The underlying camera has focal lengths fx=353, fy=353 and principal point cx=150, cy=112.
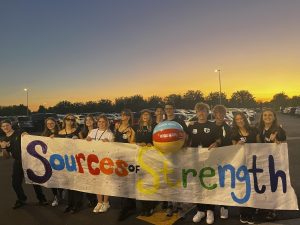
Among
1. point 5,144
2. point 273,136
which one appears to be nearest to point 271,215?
point 273,136

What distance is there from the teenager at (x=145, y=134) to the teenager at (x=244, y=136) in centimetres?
151

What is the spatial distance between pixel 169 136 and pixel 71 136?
239cm

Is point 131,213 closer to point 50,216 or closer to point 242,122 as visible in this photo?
point 50,216

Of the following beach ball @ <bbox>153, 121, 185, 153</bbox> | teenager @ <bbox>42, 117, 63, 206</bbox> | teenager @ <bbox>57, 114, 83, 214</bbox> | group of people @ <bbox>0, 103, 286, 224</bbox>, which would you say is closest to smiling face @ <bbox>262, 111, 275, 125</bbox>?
group of people @ <bbox>0, 103, 286, 224</bbox>

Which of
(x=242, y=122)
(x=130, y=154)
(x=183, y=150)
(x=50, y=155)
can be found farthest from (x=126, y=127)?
(x=242, y=122)

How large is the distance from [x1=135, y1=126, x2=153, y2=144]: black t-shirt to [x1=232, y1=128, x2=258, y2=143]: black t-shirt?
4.90 ft

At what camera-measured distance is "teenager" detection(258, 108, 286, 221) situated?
19.3ft

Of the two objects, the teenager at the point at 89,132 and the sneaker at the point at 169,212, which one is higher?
the teenager at the point at 89,132

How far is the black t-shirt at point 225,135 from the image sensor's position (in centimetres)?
615

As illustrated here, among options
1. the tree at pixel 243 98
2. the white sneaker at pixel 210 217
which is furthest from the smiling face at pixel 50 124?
the tree at pixel 243 98

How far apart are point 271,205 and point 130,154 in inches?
102

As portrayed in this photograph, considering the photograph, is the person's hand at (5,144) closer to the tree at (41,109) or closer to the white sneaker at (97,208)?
the white sneaker at (97,208)

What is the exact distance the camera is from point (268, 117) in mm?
6012

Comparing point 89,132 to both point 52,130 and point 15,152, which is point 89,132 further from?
point 15,152
